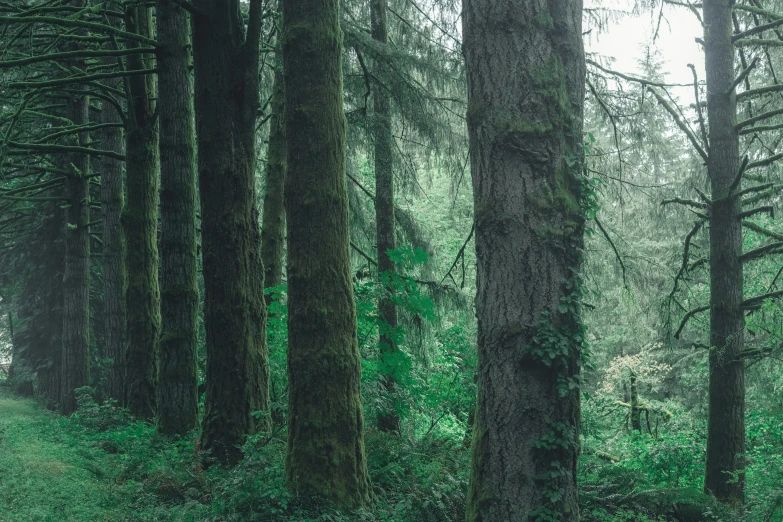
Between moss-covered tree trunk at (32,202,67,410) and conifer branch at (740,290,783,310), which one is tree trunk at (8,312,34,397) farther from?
conifer branch at (740,290,783,310)

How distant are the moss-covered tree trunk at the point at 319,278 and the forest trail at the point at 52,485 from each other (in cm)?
190

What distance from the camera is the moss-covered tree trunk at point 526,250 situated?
4.30m

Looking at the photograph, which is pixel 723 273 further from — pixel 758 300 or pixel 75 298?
pixel 75 298

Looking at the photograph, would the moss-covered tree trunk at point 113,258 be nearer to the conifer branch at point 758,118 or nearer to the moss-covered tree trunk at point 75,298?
the moss-covered tree trunk at point 75,298

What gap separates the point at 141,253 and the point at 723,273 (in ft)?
30.5

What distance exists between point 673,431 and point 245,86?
16475 mm

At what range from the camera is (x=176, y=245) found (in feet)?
31.6

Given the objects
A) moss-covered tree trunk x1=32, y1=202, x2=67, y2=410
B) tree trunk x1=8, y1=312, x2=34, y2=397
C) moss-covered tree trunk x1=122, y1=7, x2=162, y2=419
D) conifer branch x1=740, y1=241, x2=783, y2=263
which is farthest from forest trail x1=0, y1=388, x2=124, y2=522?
tree trunk x1=8, y1=312, x2=34, y2=397

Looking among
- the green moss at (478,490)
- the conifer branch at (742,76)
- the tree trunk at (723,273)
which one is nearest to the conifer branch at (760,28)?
the tree trunk at (723,273)

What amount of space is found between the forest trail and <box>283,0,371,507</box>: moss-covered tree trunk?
6.22ft

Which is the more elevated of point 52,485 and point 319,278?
point 319,278

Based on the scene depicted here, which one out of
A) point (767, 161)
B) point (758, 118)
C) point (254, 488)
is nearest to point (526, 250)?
point (254, 488)

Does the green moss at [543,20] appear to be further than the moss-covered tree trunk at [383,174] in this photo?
No

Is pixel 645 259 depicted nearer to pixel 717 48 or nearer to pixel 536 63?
pixel 717 48
